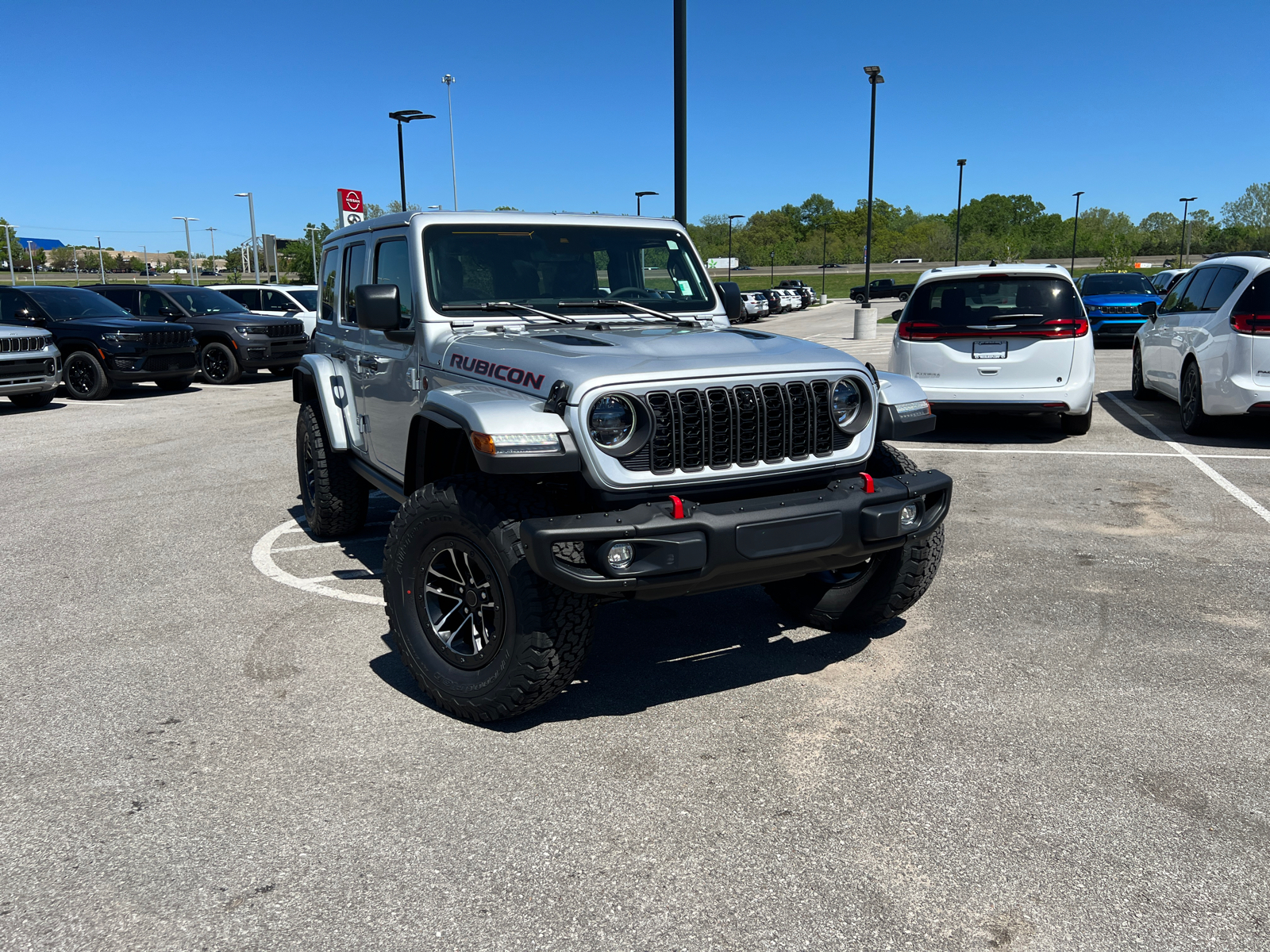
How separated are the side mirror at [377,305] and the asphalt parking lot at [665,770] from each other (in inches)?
58.5

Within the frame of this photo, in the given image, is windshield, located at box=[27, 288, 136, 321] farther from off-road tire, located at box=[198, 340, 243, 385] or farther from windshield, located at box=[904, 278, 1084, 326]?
windshield, located at box=[904, 278, 1084, 326]

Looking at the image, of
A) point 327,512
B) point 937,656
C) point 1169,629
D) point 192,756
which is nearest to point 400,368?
point 327,512

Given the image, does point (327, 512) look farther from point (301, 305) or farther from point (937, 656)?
point (301, 305)

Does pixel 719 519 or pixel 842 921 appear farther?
pixel 719 519

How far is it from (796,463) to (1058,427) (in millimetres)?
7963

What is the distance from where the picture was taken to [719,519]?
343cm

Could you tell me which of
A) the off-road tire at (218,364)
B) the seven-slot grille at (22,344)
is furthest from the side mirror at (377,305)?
the off-road tire at (218,364)

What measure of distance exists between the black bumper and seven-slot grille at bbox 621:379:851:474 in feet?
0.58

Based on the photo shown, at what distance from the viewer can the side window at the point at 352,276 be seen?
5723mm

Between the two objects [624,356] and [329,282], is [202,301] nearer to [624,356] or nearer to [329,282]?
[329,282]

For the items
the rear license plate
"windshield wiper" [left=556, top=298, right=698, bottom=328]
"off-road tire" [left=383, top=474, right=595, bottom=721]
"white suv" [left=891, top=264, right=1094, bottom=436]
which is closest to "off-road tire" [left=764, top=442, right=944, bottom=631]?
"windshield wiper" [left=556, top=298, right=698, bottom=328]

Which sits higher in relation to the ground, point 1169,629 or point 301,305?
point 301,305

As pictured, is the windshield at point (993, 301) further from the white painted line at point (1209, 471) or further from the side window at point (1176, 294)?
the side window at point (1176, 294)

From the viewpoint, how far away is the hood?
360 cm
